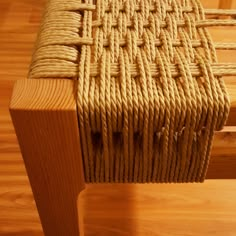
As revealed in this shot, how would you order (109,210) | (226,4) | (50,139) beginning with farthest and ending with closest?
(226,4) → (109,210) → (50,139)

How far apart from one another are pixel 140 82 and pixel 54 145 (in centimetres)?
13

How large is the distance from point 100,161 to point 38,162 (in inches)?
3.0

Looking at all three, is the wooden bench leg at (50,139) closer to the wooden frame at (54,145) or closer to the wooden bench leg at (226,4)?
the wooden frame at (54,145)

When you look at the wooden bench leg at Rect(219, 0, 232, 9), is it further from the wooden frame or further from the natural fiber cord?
the wooden frame

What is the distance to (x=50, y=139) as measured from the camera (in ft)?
1.46

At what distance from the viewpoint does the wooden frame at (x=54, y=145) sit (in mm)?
419

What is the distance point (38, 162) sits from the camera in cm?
47

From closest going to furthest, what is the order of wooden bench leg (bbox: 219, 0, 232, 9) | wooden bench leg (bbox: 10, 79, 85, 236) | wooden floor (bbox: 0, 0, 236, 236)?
1. wooden bench leg (bbox: 10, 79, 85, 236)
2. wooden floor (bbox: 0, 0, 236, 236)
3. wooden bench leg (bbox: 219, 0, 232, 9)

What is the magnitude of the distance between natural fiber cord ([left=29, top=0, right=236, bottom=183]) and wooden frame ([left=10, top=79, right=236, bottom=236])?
1 centimetres

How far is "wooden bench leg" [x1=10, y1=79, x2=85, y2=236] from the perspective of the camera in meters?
0.42

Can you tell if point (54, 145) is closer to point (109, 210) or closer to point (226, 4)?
point (109, 210)

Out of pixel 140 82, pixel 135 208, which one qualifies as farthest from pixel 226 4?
pixel 140 82

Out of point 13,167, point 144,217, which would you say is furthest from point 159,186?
point 13,167

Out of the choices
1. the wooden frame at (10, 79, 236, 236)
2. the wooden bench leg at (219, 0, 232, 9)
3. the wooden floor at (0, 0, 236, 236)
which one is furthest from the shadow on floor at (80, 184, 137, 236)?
the wooden bench leg at (219, 0, 232, 9)
